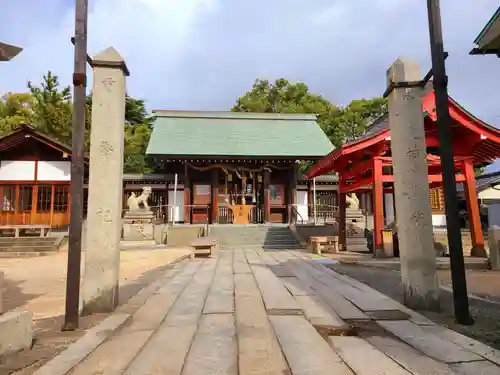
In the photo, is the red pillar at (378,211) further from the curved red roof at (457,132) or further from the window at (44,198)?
the window at (44,198)

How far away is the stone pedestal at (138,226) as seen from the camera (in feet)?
55.9

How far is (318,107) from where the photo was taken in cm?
3334

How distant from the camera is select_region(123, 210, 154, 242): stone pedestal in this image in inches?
671

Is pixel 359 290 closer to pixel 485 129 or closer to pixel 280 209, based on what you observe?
pixel 485 129

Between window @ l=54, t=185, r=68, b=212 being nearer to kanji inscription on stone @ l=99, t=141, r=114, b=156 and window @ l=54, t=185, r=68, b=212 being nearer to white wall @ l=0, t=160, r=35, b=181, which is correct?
white wall @ l=0, t=160, r=35, b=181

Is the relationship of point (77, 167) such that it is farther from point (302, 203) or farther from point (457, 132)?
point (302, 203)

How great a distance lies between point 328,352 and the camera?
8.15ft

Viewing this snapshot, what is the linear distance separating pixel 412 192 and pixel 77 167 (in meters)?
3.68

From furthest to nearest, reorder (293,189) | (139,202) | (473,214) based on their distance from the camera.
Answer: (293,189) < (139,202) < (473,214)

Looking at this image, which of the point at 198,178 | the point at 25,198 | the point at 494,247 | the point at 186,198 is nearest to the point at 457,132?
the point at 494,247

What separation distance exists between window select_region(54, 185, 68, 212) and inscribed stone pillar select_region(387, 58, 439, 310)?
19426 mm

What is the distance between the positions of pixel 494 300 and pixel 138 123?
108ft

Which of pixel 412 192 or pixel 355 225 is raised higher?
pixel 412 192

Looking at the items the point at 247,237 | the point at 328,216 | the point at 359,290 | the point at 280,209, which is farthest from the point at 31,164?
the point at 359,290
